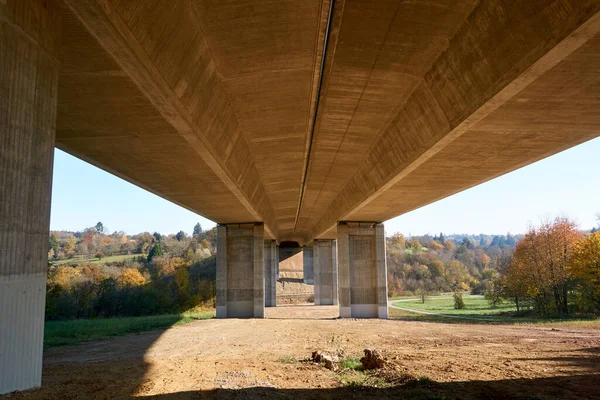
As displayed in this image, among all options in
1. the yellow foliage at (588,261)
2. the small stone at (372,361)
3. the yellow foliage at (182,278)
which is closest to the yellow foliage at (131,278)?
the yellow foliage at (182,278)

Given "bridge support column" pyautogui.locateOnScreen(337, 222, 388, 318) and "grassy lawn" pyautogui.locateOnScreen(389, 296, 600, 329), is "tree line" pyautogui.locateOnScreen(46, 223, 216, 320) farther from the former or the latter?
"bridge support column" pyautogui.locateOnScreen(337, 222, 388, 318)

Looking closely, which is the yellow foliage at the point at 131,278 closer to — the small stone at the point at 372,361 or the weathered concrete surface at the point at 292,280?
the weathered concrete surface at the point at 292,280

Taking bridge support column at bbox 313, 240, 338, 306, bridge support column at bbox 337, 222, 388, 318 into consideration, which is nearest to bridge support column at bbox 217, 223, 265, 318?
bridge support column at bbox 337, 222, 388, 318

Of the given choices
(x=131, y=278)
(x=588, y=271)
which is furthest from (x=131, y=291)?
(x=588, y=271)

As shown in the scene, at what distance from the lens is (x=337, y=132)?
14219mm

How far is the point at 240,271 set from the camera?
3216 centimetres

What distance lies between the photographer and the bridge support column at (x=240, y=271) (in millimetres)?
31797

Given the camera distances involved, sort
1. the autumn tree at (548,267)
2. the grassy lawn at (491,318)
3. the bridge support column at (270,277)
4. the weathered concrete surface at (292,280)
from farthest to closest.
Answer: the weathered concrete surface at (292,280) < the bridge support column at (270,277) < the autumn tree at (548,267) < the grassy lawn at (491,318)

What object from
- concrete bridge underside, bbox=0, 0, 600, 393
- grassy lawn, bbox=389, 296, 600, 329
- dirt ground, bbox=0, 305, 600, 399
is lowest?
grassy lawn, bbox=389, 296, 600, 329

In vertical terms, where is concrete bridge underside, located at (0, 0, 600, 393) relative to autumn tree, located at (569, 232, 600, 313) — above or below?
above

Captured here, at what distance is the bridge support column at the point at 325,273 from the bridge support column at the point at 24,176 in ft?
152

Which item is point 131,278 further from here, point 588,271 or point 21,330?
point 21,330

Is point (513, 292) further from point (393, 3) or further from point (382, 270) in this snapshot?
point (393, 3)

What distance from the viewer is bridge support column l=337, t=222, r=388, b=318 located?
104 feet
